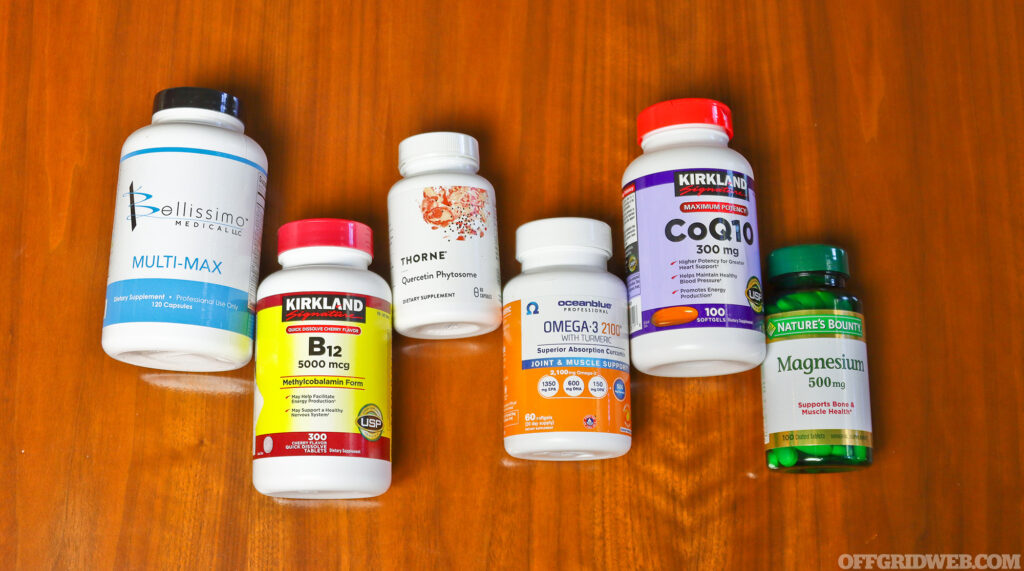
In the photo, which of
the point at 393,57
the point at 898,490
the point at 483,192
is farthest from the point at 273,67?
the point at 898,490

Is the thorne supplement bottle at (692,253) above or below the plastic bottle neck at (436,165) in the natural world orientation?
below

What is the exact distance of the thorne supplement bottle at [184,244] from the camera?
0.80 metres

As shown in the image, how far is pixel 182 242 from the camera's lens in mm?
810

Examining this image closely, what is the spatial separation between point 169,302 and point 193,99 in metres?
0.21

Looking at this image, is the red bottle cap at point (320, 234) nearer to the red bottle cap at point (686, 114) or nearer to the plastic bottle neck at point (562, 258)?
the plastic bottle neck at point (562, 258)

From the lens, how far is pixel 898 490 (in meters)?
0.90

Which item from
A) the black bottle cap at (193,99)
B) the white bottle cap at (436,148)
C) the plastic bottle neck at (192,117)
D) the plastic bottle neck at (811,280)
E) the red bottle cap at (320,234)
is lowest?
the plastic bottle neck at (811,280)

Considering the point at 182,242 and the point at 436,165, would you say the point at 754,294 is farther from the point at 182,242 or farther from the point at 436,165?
the point at 182,242

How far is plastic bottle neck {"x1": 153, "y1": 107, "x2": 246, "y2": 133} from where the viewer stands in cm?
86

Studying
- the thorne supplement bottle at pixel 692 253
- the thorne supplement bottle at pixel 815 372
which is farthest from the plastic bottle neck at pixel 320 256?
the thorne supplement bottle at pixel 815 372

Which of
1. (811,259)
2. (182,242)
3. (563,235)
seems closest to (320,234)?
(182,242)

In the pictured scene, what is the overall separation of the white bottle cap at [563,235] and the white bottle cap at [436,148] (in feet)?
0.32

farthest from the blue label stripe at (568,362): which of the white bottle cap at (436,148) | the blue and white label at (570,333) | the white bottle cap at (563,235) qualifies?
the white bottle cap at (436,148)

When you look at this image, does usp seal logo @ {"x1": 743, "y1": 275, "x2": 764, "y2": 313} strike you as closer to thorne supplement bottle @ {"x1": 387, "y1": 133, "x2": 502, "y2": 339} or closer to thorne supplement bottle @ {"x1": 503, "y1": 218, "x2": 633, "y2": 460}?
thorne supplement bottle @ {"x1": 503, "y1": 218, "x2": 633, "y2": 460}
